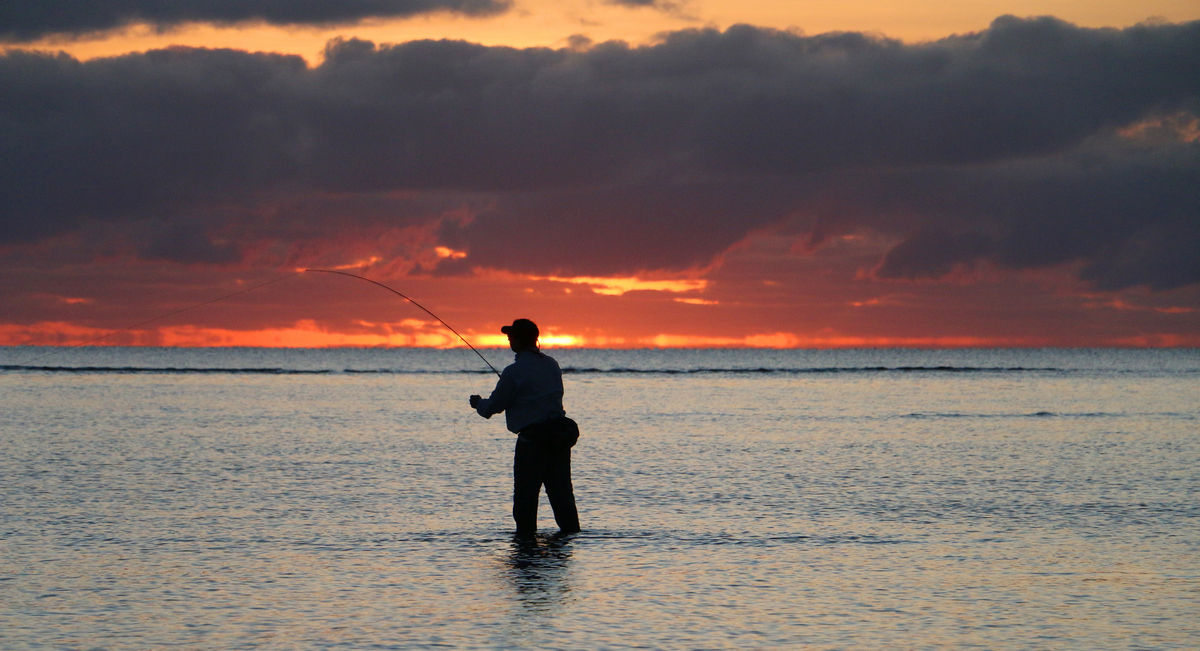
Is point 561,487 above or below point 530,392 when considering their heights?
below

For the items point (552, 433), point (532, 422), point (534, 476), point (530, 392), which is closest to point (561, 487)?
point (534, 476)

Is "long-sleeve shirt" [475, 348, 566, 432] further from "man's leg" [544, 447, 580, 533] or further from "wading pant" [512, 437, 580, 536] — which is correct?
"man's leg" [544, 447, 580, 533]

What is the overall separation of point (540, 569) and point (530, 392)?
193 cm

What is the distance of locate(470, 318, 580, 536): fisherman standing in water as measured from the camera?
421 inches

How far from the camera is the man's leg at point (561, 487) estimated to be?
10.9 m

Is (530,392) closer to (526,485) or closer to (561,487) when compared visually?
(526,485)

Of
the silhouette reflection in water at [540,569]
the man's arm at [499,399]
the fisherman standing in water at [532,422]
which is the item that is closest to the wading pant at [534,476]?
the fisherman standing in water at [532,422]

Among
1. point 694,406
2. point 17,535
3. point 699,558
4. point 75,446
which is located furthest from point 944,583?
point 694,406

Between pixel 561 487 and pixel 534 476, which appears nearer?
pixel 534 476

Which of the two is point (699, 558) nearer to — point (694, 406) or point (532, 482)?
point (532, 482)

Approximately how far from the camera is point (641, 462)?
19.2 meters

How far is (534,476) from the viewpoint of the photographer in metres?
10.8

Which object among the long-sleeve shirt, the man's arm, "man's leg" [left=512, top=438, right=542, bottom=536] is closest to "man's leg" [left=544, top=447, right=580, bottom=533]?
"man's leg" [left=512, top=438, right=542, bottom=536]

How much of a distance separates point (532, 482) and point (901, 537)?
343cm
